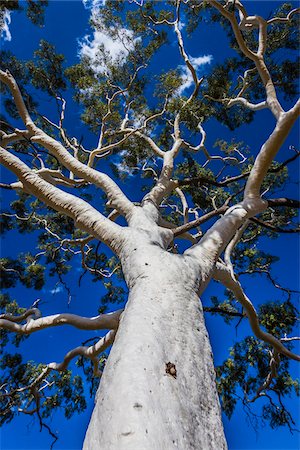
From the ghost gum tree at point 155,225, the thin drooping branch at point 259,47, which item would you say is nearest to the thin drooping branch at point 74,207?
the ghost gum tree at point 155,225

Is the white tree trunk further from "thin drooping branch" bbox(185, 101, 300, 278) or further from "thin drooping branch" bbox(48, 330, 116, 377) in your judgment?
"thin drooping branch" bbox(48, 330, 116, 377)

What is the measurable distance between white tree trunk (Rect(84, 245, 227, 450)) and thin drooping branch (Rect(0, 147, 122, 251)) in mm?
708

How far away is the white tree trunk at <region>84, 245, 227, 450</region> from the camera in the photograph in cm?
120

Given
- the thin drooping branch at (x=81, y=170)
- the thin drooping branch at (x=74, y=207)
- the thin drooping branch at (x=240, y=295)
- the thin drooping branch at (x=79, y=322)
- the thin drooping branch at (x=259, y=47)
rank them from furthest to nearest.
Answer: the thin drooping branch at (x=259, y=47) → the thin drooping branch at (x=81, y=170) → the thin drooping branch at (x=79, y=322) → the thin drooping branch at (x=240, y=295) → the thin drooping branch at (x=74, y=207)

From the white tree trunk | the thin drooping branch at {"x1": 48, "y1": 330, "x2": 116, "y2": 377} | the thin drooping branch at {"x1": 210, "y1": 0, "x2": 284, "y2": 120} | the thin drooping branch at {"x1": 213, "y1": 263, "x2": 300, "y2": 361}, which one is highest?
the thin drooping branch at {"x1": 210, "y1": 0, "x2": 284, "y2": 120}

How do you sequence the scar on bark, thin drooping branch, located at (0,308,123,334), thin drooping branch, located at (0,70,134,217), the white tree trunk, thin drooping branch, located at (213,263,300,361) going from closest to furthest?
the white tree trunk → the scar on bark → thin drooping branch, located at (213,263,300,361) → thin drooping branch, located at (0,308,123,334) → thin drooping branch, located at (0,70,134,217)

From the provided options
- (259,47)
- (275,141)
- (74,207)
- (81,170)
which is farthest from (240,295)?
(259,47)

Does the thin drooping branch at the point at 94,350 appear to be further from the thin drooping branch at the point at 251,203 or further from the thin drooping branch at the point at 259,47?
the thin drooping branch at the point at 259,47

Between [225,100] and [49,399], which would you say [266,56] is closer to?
[225,100]

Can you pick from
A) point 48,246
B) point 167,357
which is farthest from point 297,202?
point 48,246

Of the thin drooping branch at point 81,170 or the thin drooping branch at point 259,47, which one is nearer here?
the thin drooping branch at point 81,170

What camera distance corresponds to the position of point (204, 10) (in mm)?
7820

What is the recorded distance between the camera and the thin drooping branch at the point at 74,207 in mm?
2719

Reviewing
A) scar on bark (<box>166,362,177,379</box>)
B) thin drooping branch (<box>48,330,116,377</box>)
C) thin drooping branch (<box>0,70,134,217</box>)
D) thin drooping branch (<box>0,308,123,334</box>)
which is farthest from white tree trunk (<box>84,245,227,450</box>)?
thin drooping branch (<box>48,330,116,377</box>)
